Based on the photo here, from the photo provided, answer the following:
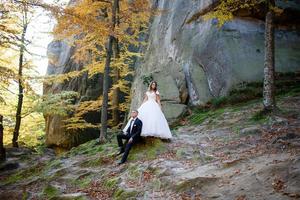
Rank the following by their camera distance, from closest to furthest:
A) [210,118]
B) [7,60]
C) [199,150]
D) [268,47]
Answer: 1. [199,150]
2. [268,47]
3. [210,118]
4. [7,60]

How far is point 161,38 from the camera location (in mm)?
20922

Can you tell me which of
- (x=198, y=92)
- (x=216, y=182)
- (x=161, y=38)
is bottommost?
(x=216, y=182)

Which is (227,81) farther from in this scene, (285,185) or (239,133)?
(285,185)

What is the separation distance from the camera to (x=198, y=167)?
8.16 m

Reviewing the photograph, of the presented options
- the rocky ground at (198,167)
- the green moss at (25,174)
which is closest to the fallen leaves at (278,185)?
the rocky ground at (198,167)

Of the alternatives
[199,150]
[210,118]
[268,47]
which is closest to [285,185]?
[199,150]

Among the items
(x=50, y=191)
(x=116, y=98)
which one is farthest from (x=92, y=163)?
(x=116, y=98)

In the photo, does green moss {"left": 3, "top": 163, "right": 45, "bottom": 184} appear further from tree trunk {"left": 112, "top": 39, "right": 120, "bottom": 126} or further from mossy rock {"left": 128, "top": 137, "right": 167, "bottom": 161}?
tree trunk {"left": 112, "top": 39, "right": 120, "bottom": 126}

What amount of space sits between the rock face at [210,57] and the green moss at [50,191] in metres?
7.18

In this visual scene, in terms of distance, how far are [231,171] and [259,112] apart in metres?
4.99

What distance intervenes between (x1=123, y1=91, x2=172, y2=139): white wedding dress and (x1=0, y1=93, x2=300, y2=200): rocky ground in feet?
1.27

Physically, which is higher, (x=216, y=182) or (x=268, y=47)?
(x=268, y=47)

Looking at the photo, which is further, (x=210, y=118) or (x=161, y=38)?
(x=161, y=38)

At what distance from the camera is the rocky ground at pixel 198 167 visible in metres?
6.37
